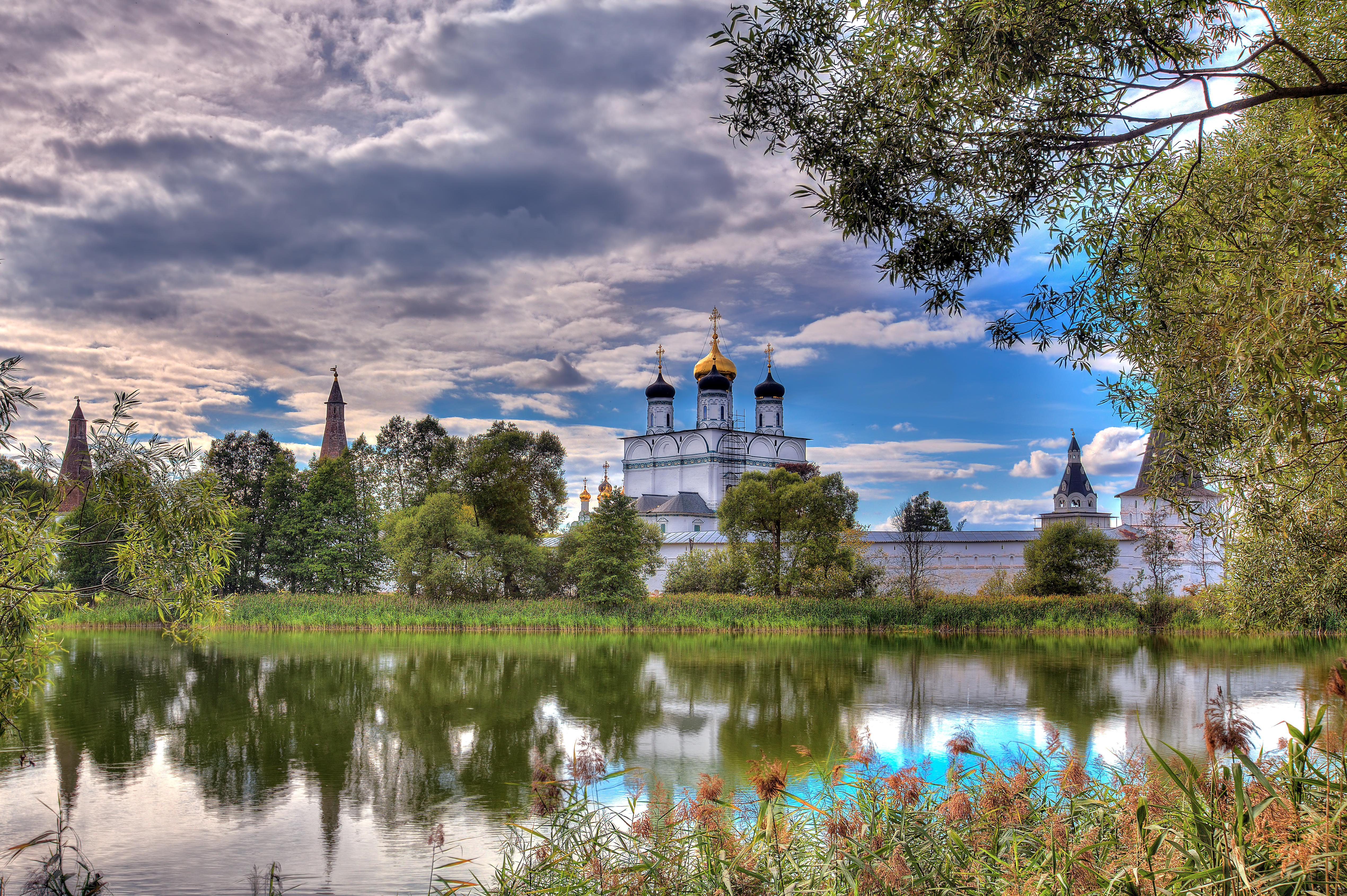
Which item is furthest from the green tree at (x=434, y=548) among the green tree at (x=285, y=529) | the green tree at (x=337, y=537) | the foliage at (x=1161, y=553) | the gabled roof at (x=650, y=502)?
the foliage at (x=1161, y=553)

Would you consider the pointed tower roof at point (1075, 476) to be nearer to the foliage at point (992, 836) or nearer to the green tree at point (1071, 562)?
the green tree at point (1071, 562)

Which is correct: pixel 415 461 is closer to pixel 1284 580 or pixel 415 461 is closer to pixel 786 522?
pixel 786 522

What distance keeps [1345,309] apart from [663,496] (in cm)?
4110

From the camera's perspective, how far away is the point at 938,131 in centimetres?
460

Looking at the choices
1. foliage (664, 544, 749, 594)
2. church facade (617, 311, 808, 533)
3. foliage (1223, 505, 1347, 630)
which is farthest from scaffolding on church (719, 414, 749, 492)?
foliage (1223, 505, 1347, 630)

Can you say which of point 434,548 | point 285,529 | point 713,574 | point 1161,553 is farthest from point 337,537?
point 1161,553

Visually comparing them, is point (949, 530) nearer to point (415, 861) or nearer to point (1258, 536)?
point (1258, 536)

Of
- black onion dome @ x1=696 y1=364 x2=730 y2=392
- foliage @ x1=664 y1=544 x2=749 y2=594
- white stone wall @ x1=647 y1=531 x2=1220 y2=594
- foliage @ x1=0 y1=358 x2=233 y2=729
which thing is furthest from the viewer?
black onion dome @ x1=696 y1=364 x2=730 y2=392

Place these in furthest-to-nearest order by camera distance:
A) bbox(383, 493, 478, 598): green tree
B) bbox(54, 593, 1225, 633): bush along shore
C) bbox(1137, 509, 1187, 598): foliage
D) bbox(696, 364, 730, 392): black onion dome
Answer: bbox(696, 364, 730, 392): black onion dome → bbox(383, 493, 478, 598): green tree → bbox(1137, 509, 1187, 598): foliage → bbox(54, 593, 1225, 633): bush along shore

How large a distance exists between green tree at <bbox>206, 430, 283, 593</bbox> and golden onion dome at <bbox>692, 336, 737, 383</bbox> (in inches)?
836

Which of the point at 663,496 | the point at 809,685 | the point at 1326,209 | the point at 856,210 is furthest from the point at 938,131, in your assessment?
the point at 663,496

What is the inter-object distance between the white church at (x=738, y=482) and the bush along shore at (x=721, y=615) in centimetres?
356

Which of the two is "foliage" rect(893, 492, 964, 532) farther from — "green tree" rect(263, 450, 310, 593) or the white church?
"green tree" rect(263, 450, 310, 593)

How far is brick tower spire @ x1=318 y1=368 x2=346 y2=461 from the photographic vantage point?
165 ft
